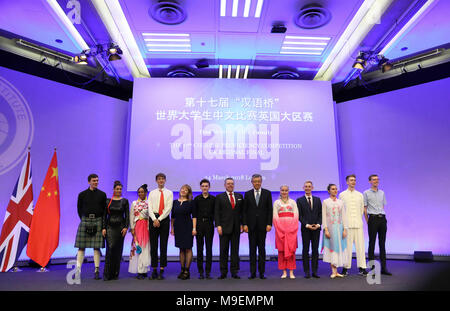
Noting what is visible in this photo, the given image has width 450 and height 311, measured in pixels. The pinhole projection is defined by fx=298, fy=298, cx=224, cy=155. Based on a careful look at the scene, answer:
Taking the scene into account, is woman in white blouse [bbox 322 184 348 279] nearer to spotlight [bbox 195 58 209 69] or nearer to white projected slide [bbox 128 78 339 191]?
white projected slide [bbox 128 78 339 191]

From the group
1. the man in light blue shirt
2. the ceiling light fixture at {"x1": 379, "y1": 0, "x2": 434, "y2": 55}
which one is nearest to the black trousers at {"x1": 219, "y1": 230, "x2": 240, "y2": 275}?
the man in light blue shirt

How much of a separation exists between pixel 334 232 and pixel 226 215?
1.57 metres

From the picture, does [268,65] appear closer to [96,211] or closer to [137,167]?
[137,167]

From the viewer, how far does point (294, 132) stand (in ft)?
20.6

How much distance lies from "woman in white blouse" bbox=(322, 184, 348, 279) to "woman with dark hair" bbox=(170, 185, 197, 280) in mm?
1889

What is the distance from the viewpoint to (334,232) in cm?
425

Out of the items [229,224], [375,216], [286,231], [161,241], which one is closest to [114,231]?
[161,241]

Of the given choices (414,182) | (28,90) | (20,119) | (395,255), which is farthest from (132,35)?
(395,255)

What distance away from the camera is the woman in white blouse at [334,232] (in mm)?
4176

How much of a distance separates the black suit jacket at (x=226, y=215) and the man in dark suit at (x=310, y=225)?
3.05ft

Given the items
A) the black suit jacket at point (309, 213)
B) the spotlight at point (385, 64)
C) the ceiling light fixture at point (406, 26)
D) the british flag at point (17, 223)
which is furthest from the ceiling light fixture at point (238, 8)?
the british flag at point (17, 223)

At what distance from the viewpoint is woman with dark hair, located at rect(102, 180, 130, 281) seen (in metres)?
4.02

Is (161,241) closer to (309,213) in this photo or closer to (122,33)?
(309,213)
